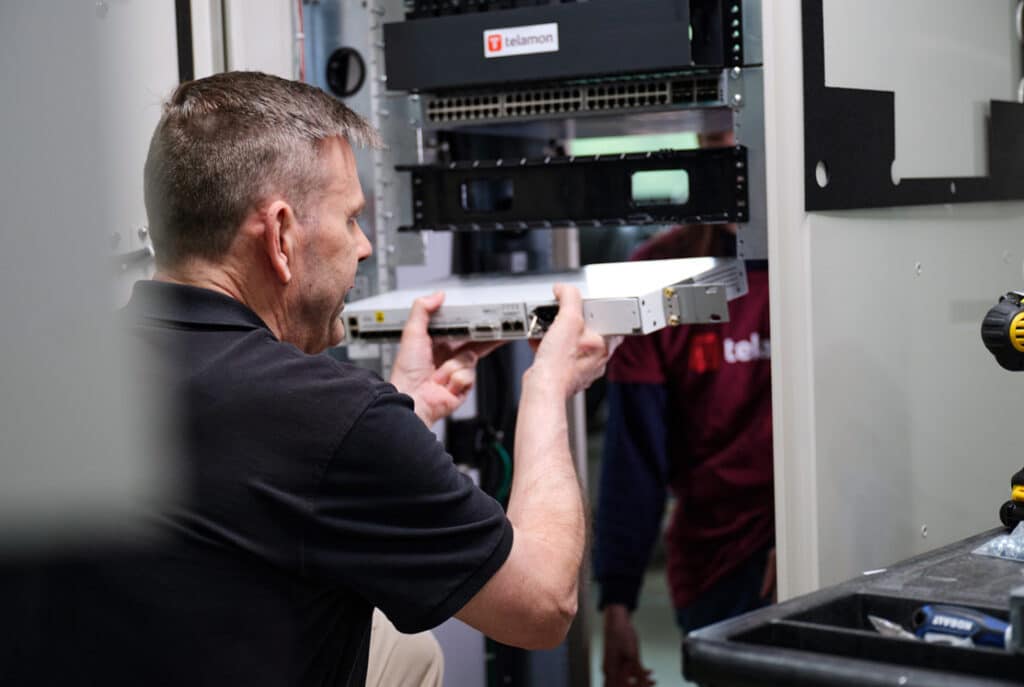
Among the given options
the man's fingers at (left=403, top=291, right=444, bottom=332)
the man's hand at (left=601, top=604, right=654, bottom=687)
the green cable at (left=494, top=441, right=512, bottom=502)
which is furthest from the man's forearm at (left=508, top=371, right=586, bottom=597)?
the man's hand at (left=601, top=604, right=654, bottom=687)

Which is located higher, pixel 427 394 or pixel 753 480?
pixel 427 394

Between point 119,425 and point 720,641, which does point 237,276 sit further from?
point 119,425

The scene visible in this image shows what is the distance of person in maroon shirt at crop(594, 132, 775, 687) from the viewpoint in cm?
231

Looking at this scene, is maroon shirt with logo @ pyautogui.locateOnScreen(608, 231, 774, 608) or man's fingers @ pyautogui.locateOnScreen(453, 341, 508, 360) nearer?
man's fingers @ pyautogui.locateOnScreen(453, 341, 508, 360)

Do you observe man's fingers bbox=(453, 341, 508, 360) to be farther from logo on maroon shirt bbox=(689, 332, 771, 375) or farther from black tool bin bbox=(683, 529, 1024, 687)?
black tool bin bbox=(683, 529, 1024, 687)

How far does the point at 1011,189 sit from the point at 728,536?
0.89 m

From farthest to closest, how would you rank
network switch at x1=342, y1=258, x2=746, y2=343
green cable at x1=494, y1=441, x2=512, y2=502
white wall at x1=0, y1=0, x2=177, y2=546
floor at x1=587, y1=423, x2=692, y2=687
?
floor at x1=587, y1=423, x2=692, y2=687, green cable at x1=494, y1=441, x2=512, y2=502, network switch at x1=342, y1=258, x2=746, y2=343, white wall at x1=0, y1=0, x2=177, y2=546

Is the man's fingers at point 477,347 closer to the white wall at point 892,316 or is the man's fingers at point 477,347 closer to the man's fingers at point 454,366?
the man's fingers at point 454,366

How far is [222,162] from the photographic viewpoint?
1260 millimetres

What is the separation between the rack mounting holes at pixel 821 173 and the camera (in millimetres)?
1489

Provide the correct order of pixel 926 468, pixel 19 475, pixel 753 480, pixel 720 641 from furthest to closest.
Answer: pixel 753 480
pixel 926 468
pixel 720 641
pixel 19 475

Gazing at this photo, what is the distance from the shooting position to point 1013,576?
1127mm

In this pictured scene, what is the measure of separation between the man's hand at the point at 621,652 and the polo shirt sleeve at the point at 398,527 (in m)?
1.25

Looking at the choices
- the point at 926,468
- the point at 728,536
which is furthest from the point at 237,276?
the point at 728,536
